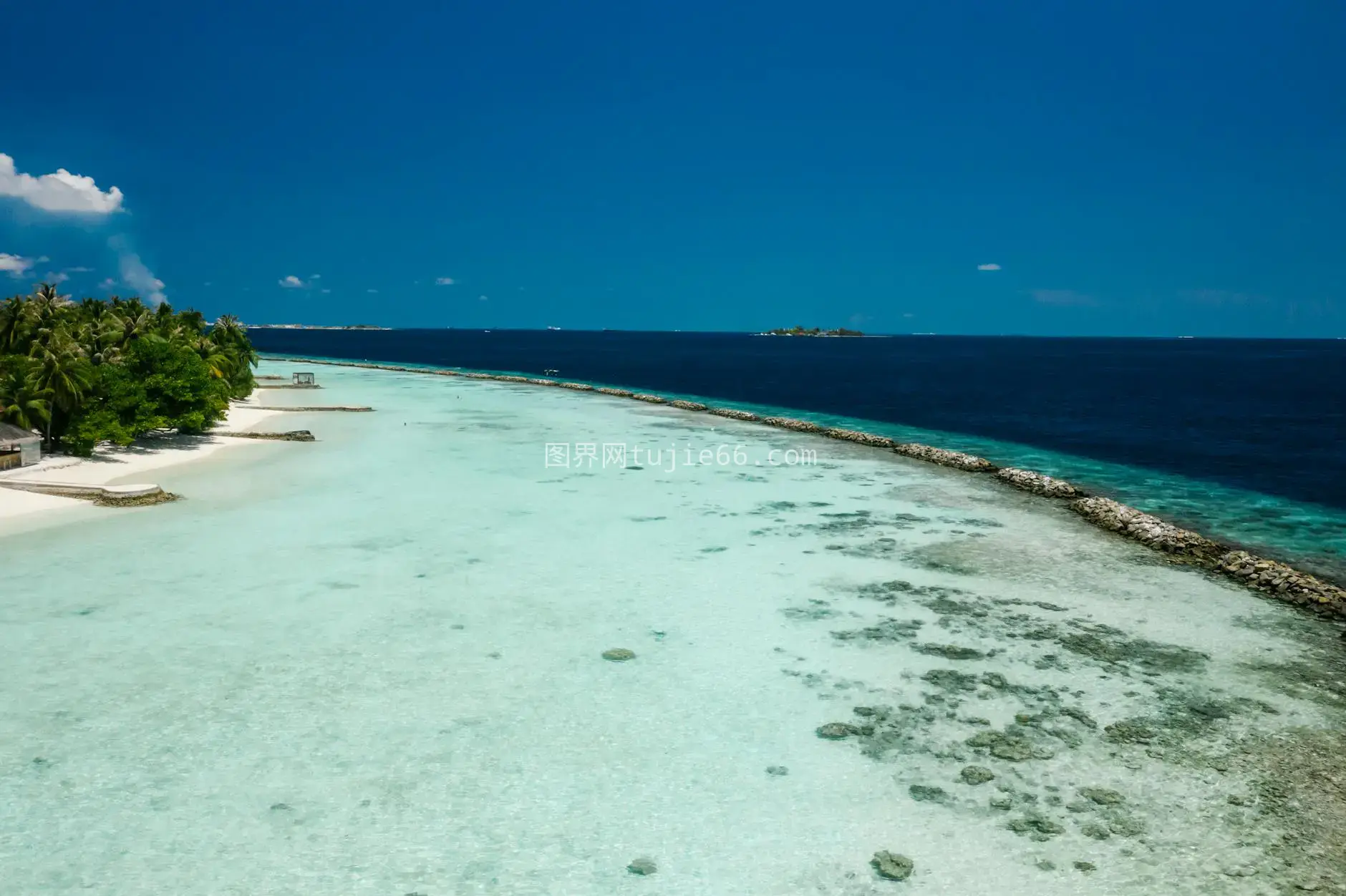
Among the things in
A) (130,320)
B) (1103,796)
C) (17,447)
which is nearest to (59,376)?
(17,447)

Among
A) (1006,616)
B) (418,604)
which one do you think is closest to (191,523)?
(418,604)

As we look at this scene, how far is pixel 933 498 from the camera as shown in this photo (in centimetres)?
2797

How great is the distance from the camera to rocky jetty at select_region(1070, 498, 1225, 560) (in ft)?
69.6

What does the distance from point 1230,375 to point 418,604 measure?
14364cm

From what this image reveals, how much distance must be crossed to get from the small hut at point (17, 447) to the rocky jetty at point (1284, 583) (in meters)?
38.4

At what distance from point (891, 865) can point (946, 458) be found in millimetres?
29183

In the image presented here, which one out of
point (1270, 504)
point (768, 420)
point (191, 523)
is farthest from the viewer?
point (768, 420)

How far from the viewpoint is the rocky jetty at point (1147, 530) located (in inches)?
835

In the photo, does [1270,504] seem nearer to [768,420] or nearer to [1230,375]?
[768,420]

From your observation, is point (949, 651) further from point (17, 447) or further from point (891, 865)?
point (17, 447)

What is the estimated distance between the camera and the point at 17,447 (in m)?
28.8

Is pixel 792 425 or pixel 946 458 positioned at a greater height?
pixel 792 425

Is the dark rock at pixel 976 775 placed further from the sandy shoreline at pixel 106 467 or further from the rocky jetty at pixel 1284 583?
the sandy shoreline at pixel 106 467

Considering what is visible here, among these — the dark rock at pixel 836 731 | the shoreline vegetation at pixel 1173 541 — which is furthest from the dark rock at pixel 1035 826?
the shoreline vegetation at pixel 1173 541
